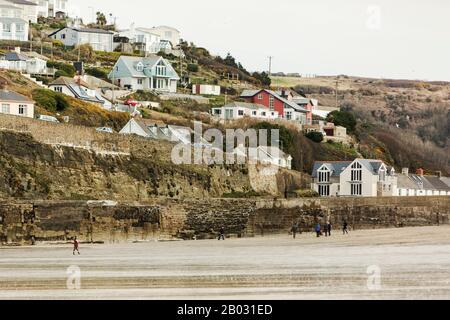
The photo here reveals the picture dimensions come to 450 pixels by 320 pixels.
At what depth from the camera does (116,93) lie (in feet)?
267

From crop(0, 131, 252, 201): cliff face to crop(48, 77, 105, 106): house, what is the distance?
51.4 feet

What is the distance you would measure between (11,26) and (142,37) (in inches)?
612

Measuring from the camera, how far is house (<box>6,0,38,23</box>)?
→ 328 feet

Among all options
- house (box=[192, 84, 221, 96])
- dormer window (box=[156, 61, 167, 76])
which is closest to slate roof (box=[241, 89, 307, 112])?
house (box=[192, 84, 221, 96])

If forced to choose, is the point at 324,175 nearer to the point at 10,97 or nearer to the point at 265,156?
the point at 265,156

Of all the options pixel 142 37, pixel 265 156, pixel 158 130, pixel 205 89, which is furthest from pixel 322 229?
pixel 142 37

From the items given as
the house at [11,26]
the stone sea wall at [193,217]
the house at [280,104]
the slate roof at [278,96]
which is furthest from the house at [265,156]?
the house at [11,26]

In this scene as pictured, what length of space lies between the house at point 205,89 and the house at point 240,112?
719cm

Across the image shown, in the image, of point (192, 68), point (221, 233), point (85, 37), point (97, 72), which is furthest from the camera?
point (192, 68)

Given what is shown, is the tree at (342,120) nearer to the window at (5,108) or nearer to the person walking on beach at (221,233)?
the window at (5,108)

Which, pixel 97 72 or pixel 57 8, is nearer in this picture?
pixel 97 72

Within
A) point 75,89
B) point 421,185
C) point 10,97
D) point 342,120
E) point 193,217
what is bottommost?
point 193,217

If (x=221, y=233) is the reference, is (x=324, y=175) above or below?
above

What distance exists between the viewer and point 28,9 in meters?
103
